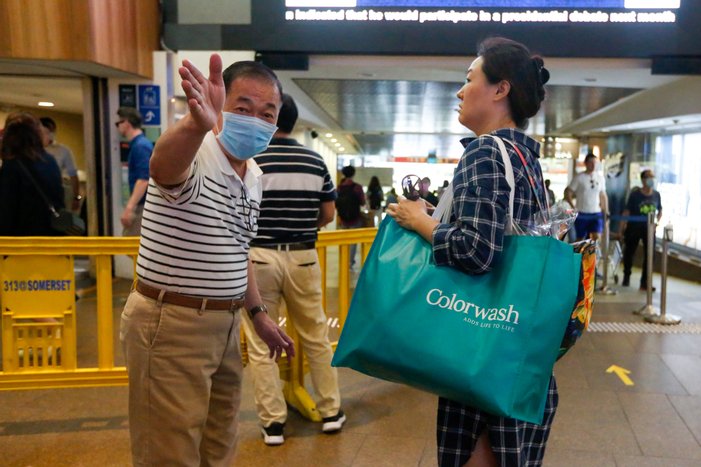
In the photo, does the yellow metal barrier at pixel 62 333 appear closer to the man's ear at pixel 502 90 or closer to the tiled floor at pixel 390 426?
the tiled floor at pixel 390 426

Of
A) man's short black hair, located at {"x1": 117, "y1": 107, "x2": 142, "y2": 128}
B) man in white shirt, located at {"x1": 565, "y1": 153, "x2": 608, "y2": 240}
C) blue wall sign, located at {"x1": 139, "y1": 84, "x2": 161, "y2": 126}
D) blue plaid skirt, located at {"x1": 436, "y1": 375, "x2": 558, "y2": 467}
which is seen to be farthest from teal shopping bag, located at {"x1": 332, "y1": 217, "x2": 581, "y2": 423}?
man in white shirt, located at {"x1": 565, "y1": 153, "x2": 608, "y2": 240}

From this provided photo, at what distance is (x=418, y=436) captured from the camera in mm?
3502

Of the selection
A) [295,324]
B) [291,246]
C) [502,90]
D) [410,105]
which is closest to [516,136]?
[502,90]

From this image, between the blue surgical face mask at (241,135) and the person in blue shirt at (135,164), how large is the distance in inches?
164

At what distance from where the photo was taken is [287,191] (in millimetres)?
3279

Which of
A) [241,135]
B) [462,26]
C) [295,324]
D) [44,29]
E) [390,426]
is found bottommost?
[390,426]

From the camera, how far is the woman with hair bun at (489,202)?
162 centimetres

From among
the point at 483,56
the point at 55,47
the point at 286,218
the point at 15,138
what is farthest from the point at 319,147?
the point at 483,56

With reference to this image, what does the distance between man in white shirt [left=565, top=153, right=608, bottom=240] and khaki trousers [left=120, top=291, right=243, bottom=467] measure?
7886 millimetres

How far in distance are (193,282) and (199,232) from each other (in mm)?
149

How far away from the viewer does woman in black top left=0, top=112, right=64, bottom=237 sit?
15.0 ft

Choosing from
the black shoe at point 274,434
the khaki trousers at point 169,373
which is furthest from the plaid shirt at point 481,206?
the black shoe at point 274,434

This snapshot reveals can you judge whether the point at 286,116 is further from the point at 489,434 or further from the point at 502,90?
the point at 489,434

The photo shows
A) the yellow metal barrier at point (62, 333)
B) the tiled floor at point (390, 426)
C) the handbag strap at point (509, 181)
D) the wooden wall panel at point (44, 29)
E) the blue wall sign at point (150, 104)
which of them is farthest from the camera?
the blue wall sign at point (150, 104)
